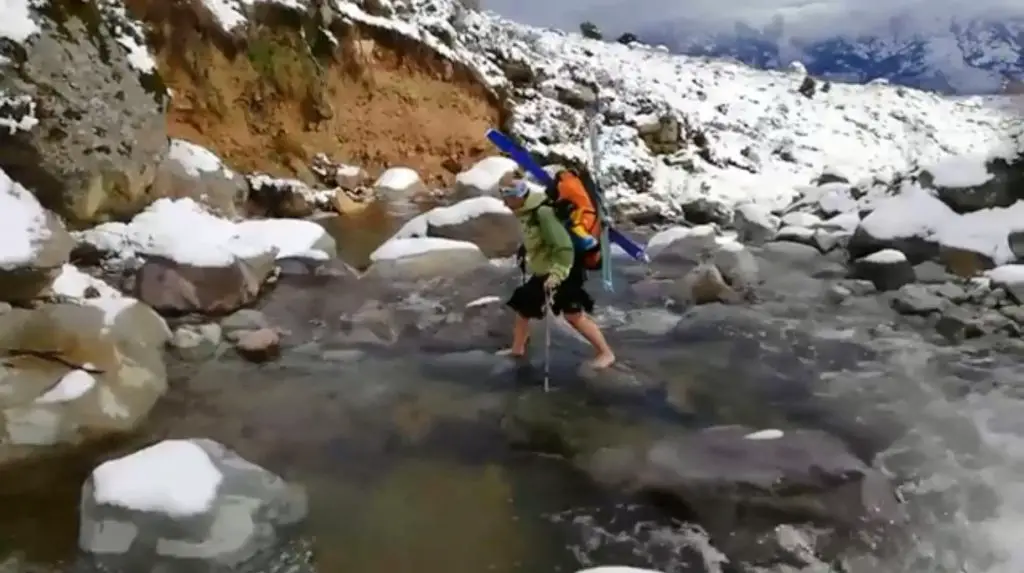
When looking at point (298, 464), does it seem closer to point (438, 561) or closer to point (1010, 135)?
point (438, 561)

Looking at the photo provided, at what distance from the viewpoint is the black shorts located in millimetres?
6676

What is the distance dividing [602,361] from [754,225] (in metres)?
8.53

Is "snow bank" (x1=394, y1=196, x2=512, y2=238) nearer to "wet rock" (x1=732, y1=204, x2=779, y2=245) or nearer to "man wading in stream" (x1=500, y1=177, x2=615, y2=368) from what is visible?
"wet rock" (x1=732, y1=204, x2=779, y2=245)

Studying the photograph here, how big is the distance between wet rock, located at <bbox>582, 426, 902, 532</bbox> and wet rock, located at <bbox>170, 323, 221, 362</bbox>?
3518 millimetres

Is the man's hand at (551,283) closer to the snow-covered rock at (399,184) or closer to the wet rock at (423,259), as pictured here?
the wet rock at (423,259)

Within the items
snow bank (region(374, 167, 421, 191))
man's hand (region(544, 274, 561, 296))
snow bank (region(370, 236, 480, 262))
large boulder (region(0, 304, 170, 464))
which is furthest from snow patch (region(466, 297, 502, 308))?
snow bank (region(374, 167, 421, 191))

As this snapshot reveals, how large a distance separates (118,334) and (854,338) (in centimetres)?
619

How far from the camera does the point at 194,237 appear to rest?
900 cm

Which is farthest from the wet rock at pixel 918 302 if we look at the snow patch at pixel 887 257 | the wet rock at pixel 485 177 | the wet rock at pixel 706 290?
the wet rock at pixel 485 177

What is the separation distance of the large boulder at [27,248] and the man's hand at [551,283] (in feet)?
12.0

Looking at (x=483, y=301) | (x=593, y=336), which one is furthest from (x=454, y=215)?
(x=593, y=336)

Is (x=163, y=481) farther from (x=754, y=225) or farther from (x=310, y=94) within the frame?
(x=310, y=94)

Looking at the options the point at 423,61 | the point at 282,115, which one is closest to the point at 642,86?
the point at 423,61

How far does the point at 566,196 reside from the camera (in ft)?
21.3
